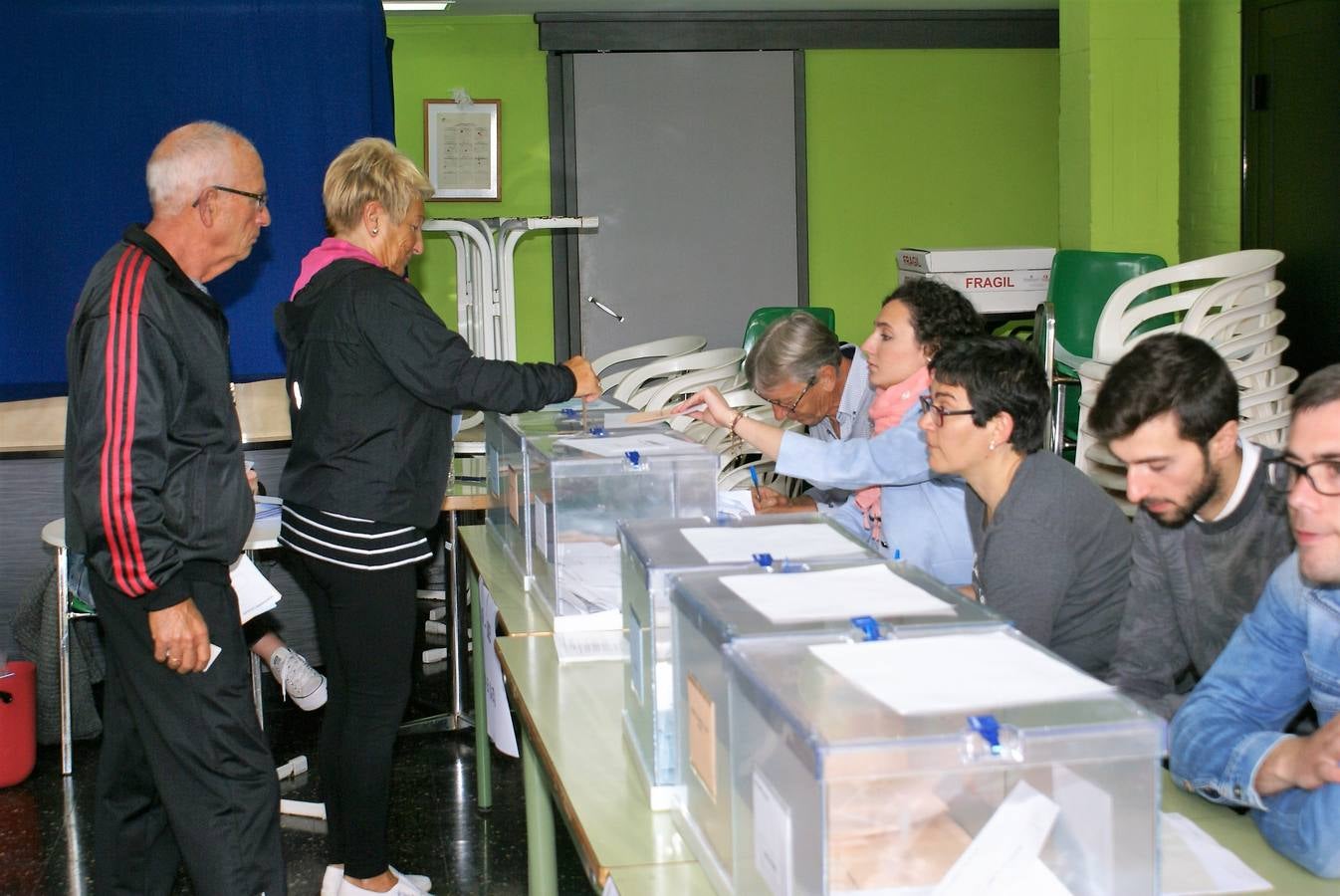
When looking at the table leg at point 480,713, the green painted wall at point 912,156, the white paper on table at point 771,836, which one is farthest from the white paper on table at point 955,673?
the green painted wall at point 912,156

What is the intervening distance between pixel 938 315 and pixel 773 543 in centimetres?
116

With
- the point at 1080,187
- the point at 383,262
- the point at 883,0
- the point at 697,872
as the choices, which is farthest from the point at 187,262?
the point at 883,0

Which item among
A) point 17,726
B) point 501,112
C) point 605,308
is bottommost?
point 17,726

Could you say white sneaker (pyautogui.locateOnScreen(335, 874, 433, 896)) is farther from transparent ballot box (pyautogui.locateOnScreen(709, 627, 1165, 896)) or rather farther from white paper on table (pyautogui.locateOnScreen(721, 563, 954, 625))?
transparent ballot box (pyautogui.locateOnScreen(709, 627, 1165, 896))

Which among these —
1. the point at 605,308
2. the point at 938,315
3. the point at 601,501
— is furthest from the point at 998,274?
the point at 601,501

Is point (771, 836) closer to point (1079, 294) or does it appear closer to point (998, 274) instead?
point (1079, 294)

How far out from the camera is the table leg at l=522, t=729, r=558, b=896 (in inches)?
96.2

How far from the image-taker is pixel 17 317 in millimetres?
4074

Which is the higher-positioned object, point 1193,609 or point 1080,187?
point 1080,187

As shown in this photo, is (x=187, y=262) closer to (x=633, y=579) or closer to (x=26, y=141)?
(x=633, y=579)

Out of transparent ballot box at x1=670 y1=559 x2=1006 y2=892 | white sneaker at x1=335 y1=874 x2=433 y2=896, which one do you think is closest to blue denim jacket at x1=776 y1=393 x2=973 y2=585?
transparent ballot box at x1=670 y1=559 x2=1006 y2=892

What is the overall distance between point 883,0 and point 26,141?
4350 millimetres

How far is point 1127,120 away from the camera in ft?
18.4

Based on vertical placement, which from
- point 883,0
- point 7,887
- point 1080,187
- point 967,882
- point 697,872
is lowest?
point 7,887
